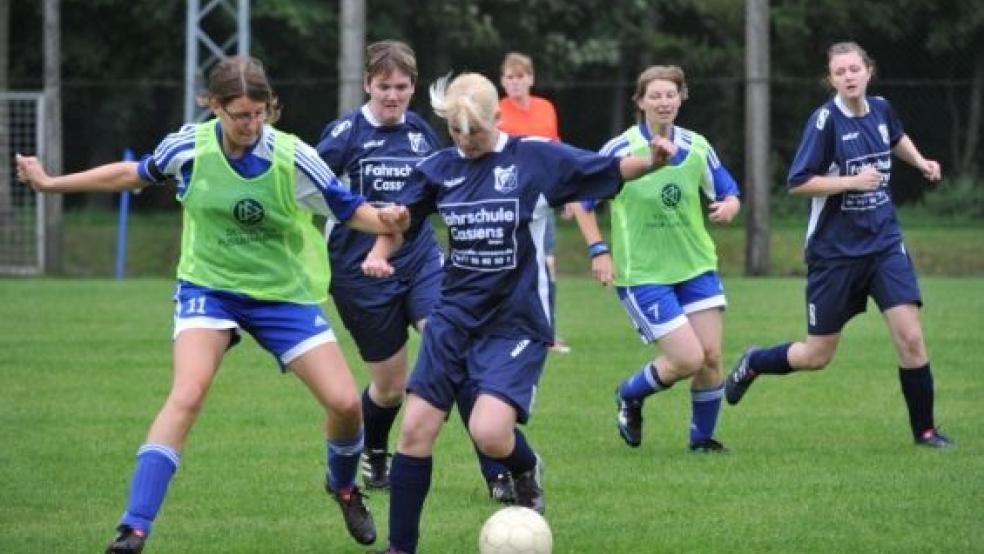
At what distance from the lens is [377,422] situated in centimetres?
821

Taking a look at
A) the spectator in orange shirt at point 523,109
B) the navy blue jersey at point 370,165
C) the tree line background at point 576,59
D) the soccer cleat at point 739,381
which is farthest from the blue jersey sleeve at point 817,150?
the tree line background at point 576,59

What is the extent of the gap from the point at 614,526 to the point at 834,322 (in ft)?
8.11

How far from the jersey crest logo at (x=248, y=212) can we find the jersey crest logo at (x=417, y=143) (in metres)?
1.74

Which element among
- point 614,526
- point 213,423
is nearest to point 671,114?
point 614,526

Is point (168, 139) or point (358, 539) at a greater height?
point (168, 139)

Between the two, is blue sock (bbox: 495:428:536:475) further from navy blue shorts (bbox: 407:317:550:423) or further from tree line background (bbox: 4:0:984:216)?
tree line background (bbox: 4:0:984:216)

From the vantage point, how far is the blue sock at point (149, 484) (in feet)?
19.6

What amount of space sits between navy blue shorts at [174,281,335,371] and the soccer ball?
98cm

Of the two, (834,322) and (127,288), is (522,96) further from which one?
(127,288)

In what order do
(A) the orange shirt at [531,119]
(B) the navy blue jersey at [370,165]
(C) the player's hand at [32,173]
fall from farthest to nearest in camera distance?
(A) the orange shirt at [531,119]
(B) the navy blue jersey at [370,165]
(C) the player's hand at [32,173]

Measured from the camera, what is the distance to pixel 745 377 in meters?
9.63

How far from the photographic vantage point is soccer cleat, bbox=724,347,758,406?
31.5 feet

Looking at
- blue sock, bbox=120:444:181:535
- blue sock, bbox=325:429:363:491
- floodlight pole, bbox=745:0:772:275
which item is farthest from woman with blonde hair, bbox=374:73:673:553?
floodlight pole, bbox=745:0:772:275

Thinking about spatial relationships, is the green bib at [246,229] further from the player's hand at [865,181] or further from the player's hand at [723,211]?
the player's hand at [865,181]
